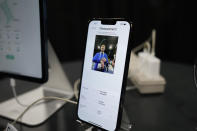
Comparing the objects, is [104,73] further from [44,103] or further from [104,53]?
[44,103]

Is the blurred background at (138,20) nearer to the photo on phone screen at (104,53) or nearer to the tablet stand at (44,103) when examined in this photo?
the tablet stand at (44,103)

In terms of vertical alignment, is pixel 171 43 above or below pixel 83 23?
below

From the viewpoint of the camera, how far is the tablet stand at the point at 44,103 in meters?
0.59

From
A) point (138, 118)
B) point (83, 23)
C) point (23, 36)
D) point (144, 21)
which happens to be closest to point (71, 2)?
point (83, 23)

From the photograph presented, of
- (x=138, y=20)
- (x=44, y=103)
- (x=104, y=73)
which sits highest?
(x=138, y=20)

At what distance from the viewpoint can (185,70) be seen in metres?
0.99

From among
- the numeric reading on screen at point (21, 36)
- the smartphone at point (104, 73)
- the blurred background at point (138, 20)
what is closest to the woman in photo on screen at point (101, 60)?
the smartphone at point (104, 73)

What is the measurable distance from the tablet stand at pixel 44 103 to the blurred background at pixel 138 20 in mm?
1251

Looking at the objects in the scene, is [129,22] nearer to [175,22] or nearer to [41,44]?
[41,44]

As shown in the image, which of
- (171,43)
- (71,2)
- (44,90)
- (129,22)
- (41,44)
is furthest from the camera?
(171,43)

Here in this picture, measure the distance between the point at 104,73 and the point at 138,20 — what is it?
1.91 m

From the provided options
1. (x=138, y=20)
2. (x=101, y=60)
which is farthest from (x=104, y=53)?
(x=138, y=20)

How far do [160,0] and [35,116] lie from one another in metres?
1.92

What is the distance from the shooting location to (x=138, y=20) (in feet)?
7.20
